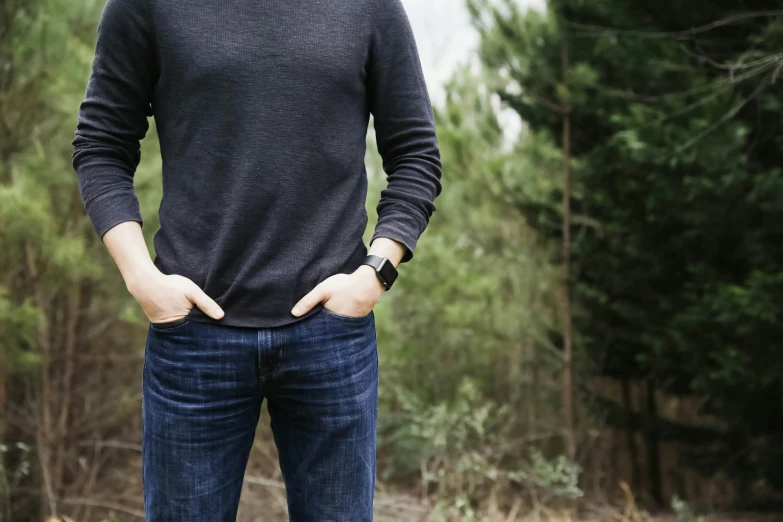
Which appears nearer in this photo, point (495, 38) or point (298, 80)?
point (298, 80)

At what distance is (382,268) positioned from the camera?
4.28 feet

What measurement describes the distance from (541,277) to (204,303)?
5.94 m

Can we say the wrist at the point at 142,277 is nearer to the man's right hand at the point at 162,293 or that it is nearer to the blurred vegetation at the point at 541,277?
the man's right hand at the point at 162,293

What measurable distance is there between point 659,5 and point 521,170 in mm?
1769

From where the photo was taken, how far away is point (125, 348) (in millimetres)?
6504

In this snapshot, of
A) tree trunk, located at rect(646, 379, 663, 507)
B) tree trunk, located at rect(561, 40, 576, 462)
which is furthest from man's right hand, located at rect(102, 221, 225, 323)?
tree trunk, located at rect(646, 379, 663, 507)

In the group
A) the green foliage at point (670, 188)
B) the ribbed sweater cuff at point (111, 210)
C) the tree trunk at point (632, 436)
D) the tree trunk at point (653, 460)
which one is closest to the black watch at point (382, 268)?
the ribbed sweater cuff at point (111, 210)

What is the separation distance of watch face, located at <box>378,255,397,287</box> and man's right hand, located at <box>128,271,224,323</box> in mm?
279

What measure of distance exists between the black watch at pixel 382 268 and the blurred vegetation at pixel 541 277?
9.48 ft

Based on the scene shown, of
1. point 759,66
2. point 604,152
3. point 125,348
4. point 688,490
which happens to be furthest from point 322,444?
point 688,490

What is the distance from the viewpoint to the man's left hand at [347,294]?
4.03ft

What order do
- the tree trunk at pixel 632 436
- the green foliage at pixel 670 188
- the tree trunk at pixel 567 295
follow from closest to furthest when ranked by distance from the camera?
the green foliage at pixel 670 188 < the tree trunk at pixel 567 295 < the tree trunk at pixel 632 436

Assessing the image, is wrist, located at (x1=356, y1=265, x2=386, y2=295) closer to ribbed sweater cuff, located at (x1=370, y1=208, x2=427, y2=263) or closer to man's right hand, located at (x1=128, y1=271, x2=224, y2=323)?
ribbed sweater cuff, located at (x1=370, y1=208, x2=427, y2=263)

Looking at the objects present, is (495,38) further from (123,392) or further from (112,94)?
(112,94)
